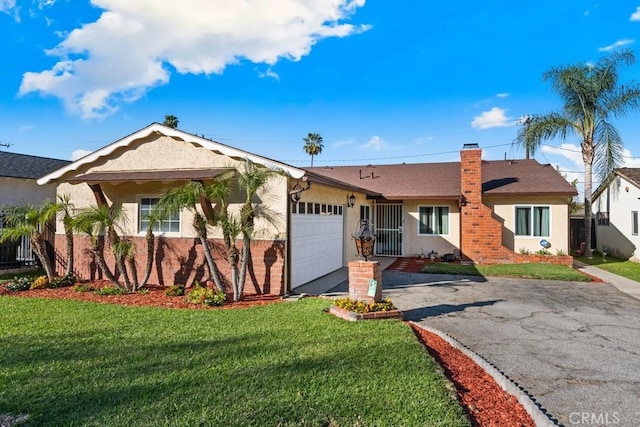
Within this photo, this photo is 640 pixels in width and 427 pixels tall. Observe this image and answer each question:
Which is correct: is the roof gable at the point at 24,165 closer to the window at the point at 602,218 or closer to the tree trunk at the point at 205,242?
the tree trunk at the point at 205,242

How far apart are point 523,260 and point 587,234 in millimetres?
5174

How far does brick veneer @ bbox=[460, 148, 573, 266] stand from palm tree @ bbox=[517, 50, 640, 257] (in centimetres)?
392

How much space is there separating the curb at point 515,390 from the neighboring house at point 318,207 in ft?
15.0

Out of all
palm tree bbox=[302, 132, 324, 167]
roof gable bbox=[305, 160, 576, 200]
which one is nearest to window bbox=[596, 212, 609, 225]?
roof gable bbox=[305, 160, 576, 200]

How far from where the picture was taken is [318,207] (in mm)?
10930

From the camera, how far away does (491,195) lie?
51.7 feet

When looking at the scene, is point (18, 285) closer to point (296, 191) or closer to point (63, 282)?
point (63, 282)

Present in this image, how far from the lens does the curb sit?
3.34 metres

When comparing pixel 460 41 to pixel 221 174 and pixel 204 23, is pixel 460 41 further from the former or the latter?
pixel 221 174

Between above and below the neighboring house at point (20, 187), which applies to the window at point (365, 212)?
below

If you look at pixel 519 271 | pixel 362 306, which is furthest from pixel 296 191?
pixel 519 271

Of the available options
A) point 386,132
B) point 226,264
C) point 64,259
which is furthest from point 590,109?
point 64,259

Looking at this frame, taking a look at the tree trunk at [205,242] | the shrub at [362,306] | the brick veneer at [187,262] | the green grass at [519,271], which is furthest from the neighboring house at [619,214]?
the tree trunk at [205,242]

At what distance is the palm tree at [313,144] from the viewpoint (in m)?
42.5
